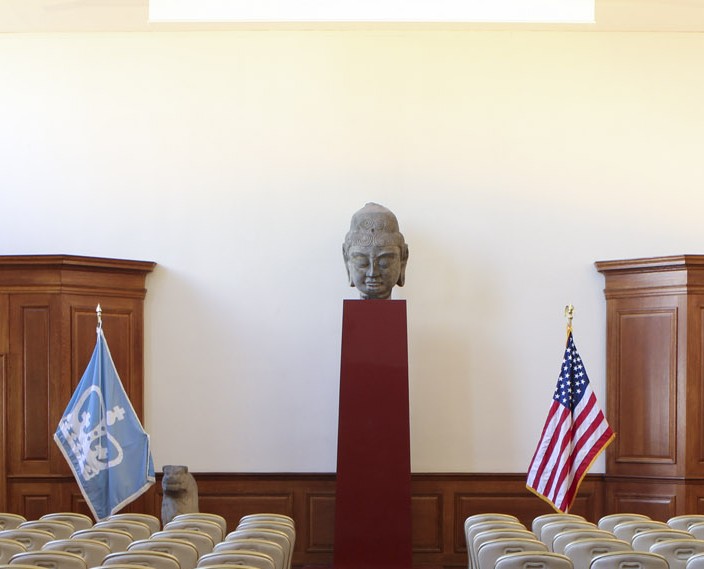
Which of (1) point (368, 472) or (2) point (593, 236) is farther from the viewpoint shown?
(2) point (593, 236)

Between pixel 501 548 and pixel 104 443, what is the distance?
430 cm

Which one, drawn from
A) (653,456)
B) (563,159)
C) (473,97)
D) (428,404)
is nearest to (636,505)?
(653,456)

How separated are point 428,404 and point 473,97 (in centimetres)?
301

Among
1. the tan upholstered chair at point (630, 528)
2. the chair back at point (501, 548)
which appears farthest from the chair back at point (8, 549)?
the tan upholstered chair at point (630, 528)

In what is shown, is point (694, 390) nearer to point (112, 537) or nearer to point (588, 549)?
point (588, 549)

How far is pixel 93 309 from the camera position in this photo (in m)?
9.45

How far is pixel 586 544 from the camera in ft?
17.7

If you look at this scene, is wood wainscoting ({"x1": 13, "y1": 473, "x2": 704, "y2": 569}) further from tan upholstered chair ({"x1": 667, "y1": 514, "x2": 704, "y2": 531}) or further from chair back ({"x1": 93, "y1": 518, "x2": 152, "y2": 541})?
chair back ({"x1": 93, "y1": 518, "x2": 152, "y2": 541})

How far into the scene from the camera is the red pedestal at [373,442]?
28.2ft

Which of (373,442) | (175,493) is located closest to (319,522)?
(373,442)

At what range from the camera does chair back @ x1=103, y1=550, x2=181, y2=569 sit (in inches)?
191

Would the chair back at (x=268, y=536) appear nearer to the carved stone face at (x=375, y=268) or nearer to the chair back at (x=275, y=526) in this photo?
the chair back at (x=275, y=526)

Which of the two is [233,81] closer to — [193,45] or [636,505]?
[193,45]

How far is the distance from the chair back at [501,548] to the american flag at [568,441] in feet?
9.63
